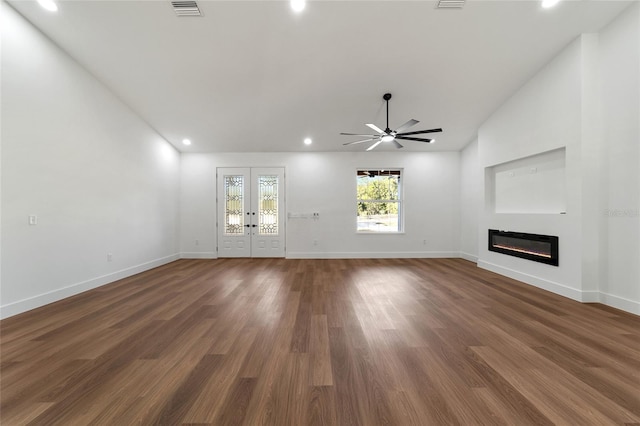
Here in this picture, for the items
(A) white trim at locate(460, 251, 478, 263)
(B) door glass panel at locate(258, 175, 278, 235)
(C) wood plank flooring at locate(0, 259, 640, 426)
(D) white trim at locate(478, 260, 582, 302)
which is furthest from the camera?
(B) door glass panel at locate(258, 175, 278, 235)

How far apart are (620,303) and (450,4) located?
13.5ft

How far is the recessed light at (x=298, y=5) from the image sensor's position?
9.89 ft

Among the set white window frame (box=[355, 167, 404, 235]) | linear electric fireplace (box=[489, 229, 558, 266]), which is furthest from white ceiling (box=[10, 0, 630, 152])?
linear electric fireplace (box=[489, 229, 558, 266])

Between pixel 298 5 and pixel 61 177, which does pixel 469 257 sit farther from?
pixel 61 177

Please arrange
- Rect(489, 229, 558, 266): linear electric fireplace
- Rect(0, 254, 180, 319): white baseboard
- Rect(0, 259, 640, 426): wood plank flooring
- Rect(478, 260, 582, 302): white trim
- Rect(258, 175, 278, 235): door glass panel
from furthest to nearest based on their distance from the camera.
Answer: Rect(258, 175, 278, 235): door glass panel, Rect(489, 229, 558, 266): linear electric fireplace, Rect(478, 260, 582, 302): white trim, Rect(0, 254, 180, 319): white baseboard, Rect(0, 259, 640, 426): wood plank flooring

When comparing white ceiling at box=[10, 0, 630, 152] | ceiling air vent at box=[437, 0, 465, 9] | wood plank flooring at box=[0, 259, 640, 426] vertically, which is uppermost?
ceiling air vent at box=[437, 0, 465, 9]

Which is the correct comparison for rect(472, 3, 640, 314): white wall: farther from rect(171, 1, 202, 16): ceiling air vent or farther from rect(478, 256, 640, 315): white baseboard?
rect(171, 1, 202, 16): ceiling air vent

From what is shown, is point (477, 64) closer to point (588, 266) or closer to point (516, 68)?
point (516, 68)

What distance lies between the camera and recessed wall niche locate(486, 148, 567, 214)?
3.92 meters

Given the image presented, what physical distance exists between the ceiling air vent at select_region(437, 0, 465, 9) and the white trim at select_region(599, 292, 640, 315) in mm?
3996

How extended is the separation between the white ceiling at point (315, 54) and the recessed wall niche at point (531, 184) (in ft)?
4.09

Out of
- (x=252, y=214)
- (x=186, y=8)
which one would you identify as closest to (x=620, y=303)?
(x=186, y=8)

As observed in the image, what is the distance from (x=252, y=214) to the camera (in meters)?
6.83

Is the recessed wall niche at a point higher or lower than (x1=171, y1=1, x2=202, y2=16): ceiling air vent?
lower
